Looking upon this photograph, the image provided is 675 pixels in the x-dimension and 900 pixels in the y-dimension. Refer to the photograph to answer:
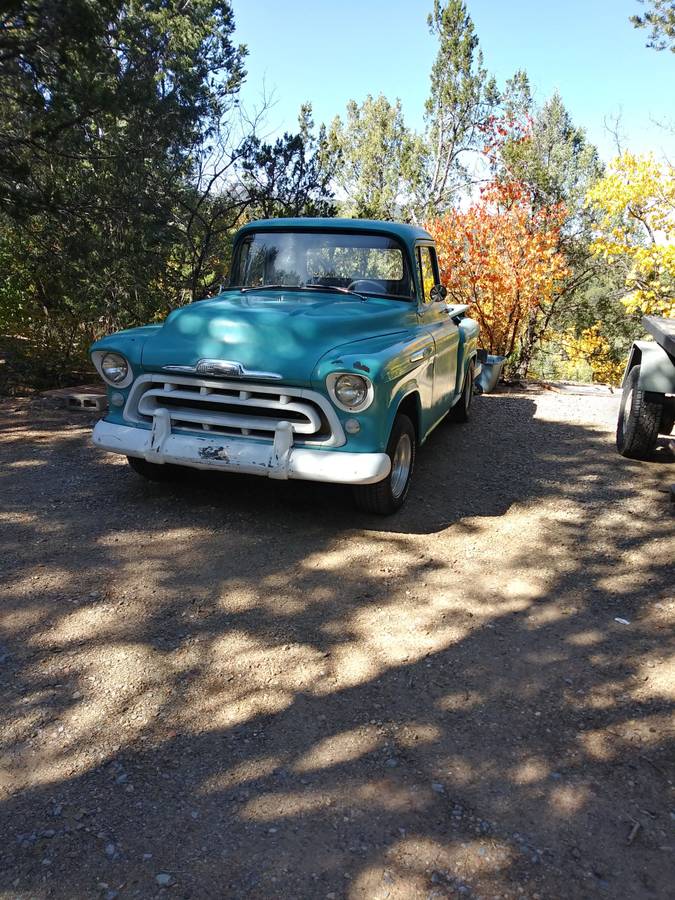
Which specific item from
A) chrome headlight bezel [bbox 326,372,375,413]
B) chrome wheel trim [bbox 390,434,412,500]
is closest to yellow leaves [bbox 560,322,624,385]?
chrome wheel trim [bbox 390,434,412,500]

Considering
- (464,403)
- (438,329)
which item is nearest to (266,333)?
(438,329)

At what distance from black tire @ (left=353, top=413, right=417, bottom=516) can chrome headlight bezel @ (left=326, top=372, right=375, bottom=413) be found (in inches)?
16.1

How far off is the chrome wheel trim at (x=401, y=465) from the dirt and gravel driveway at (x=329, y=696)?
0.23 meters

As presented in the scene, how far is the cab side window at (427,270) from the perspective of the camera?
535 cm

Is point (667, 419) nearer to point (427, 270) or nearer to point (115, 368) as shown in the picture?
point (427, 270)

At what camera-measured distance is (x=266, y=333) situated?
4078 mm

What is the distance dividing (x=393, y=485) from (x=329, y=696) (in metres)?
1.94

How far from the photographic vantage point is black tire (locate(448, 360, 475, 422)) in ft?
24.0

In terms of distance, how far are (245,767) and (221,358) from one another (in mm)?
2446

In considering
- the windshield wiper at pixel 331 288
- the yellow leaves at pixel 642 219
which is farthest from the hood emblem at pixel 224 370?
the yellow leaves at pixel 642 219

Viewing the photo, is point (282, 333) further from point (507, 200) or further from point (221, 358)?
point (507, 200)

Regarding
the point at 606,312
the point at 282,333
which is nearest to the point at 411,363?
the point at 282,333

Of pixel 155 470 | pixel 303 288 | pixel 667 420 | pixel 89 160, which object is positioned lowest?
pixel 155 470

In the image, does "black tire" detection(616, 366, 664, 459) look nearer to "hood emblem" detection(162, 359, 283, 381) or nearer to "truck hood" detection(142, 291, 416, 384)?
"truck hood" detection(142, 291, 416, 384)
